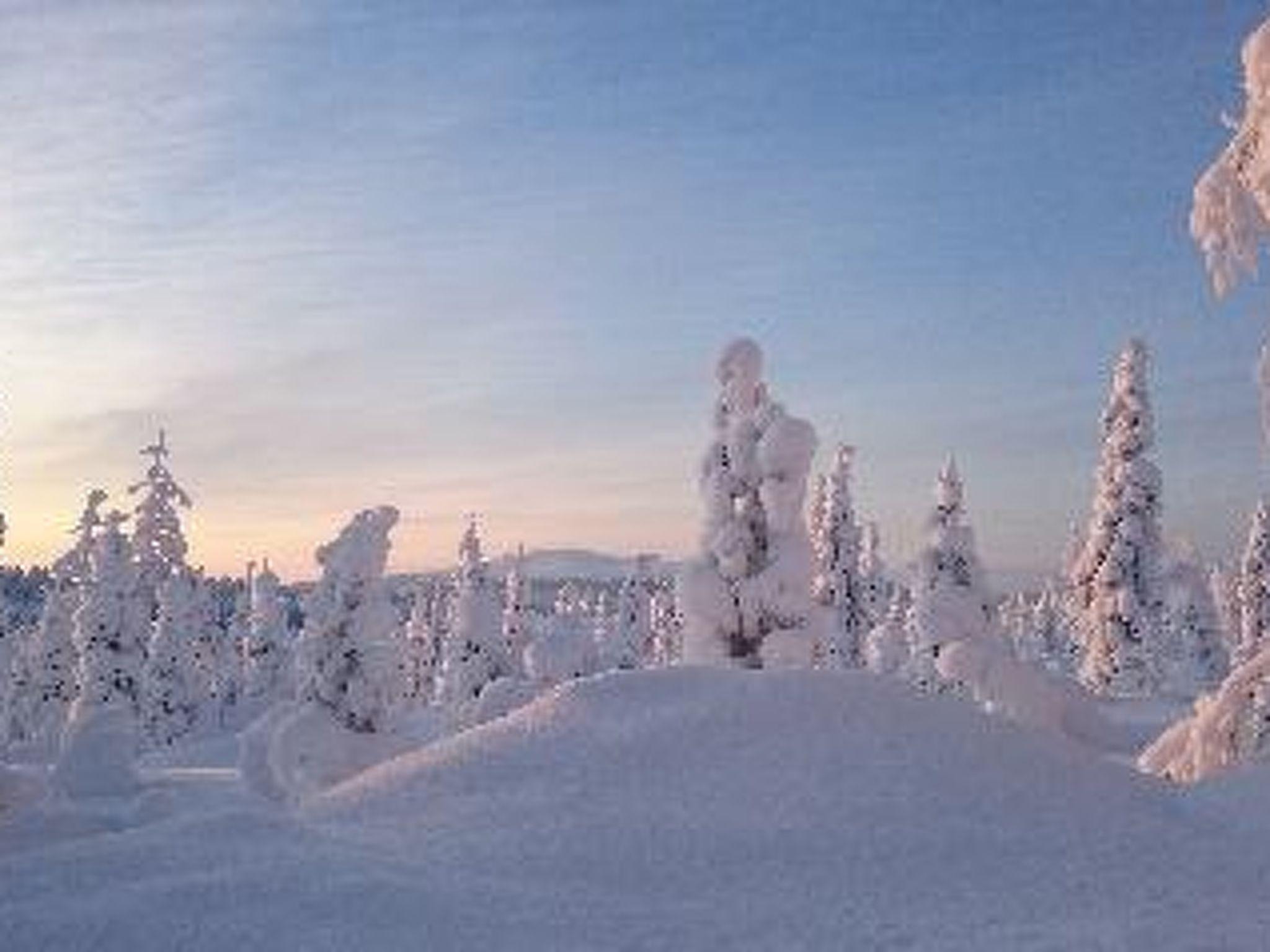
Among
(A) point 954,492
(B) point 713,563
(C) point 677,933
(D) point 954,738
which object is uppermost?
(A) point 954,492

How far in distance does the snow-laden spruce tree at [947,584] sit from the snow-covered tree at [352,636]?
14.0 meters

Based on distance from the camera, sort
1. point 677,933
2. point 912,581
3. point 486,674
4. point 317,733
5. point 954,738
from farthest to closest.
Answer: point 486,674 → point 912,581 → point 317,733 → point 954,738 → point 677,933

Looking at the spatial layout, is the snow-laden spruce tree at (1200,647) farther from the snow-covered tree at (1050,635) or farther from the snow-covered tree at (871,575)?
the snow-covered tree at (1050,635)

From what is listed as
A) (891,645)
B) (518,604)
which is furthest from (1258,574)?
(518,604)

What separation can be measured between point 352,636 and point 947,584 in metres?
17.2

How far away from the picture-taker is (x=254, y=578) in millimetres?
86625

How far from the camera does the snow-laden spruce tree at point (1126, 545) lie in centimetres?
5431

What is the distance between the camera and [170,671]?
73.6 metres

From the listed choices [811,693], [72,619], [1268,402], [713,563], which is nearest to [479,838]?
[811,693]

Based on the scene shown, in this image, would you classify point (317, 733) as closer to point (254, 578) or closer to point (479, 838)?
point (479, 838)

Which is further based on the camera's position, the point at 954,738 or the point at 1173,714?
the point at 1173,714

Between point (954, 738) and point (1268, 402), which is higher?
point (1268, 402)

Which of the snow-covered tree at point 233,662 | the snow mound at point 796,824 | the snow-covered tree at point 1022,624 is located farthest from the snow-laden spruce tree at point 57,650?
the snow-covered tree at point 1022,624

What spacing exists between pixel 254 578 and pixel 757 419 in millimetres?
58081
